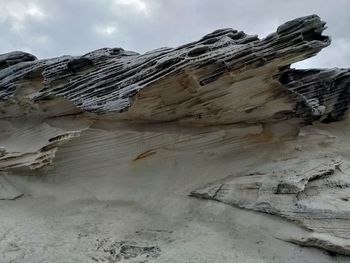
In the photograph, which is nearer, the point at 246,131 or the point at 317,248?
the point at 317,248

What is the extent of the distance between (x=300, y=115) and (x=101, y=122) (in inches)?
111

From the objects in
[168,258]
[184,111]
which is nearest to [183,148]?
[184,111]

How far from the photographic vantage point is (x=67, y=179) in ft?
20.9

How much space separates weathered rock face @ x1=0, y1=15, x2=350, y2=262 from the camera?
5336 mm

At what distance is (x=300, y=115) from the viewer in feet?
20.5

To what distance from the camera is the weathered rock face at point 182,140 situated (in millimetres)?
5336

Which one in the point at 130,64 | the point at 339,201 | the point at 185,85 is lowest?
the point at 339,201

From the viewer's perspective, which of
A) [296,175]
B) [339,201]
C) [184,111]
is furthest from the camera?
[184,111]

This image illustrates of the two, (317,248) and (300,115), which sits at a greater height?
(300,115)

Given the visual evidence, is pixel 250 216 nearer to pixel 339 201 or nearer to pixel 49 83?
pixel 339 201

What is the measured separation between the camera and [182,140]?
6.35 m

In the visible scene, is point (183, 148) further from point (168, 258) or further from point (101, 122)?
point (168, 258)

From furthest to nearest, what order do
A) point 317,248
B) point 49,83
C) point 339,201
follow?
1. point 49,83
2. point 339,201
3. point 317,248

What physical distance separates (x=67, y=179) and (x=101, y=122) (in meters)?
0.94
